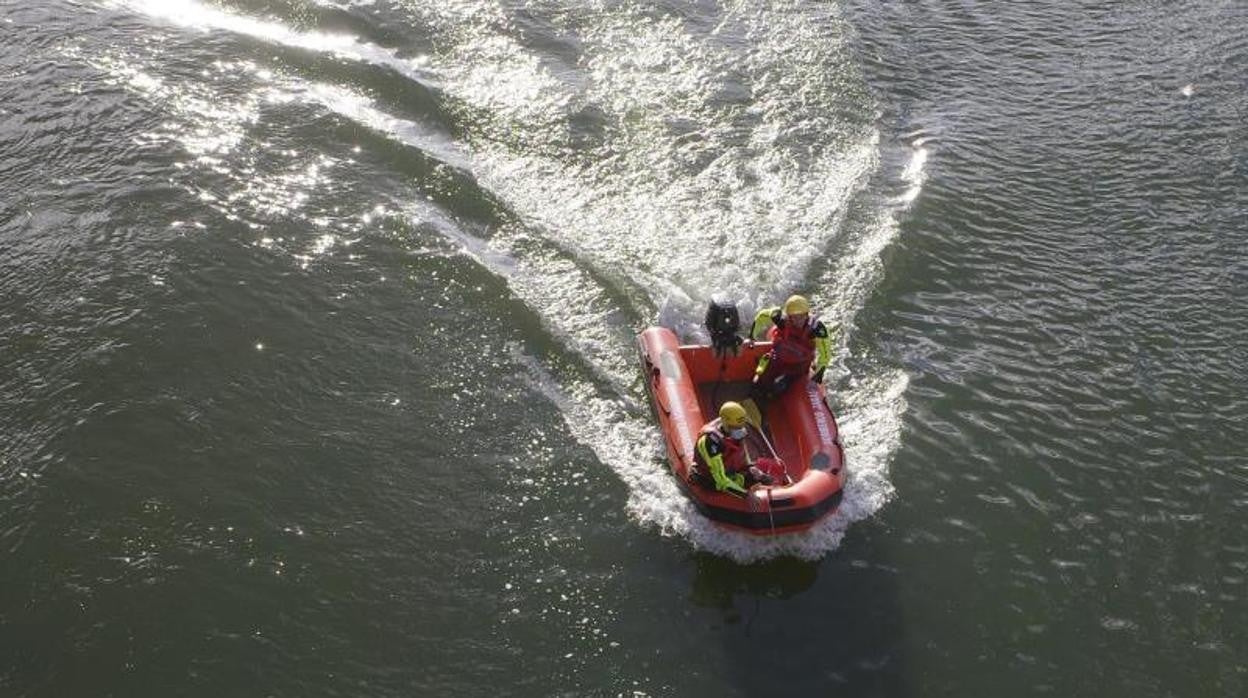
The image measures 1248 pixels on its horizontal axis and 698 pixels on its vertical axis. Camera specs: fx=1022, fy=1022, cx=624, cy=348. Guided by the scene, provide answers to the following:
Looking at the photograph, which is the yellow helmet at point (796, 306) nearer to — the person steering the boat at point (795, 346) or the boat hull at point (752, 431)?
the person steering the boat at point (795, 346)

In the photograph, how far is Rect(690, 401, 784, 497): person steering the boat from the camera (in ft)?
38.2

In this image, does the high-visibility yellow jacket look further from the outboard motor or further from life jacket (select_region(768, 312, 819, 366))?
the outboard motor

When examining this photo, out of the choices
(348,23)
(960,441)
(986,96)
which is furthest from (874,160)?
(348,23)

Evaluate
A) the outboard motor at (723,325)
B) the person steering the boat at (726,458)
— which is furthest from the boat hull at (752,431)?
the outboard motor at (723,325)

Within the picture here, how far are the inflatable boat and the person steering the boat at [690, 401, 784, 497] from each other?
4.7 inches

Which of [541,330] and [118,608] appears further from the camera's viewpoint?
[541,330]

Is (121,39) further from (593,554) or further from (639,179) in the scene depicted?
(593,554)

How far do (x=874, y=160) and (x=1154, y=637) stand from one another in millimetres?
9905

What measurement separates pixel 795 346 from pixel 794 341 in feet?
0.24

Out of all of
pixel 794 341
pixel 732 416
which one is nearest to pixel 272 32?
pixel 794 341

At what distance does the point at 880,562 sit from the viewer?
1194 cm

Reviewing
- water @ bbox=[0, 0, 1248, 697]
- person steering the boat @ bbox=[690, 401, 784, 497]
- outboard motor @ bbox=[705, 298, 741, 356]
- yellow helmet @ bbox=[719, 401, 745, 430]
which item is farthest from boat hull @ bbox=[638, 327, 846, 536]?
yellow helmet @ bbox=[719, 401, 745, 430]

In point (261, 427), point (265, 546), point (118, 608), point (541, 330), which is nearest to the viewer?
point (118, 608)

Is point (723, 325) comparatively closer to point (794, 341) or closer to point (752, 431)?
point (794, 341)
